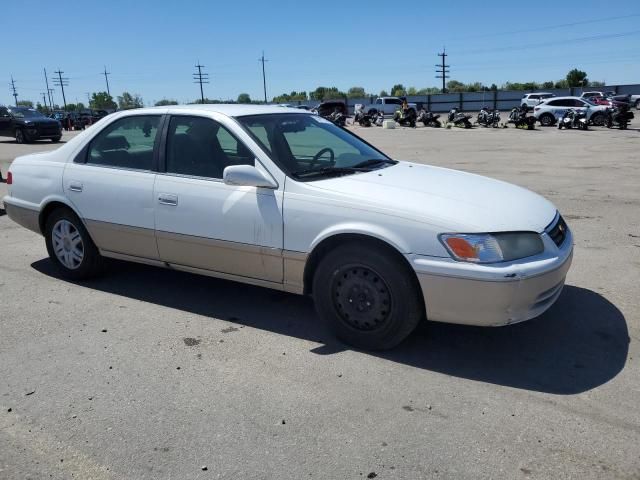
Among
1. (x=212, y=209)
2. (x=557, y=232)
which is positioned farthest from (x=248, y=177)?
(x=557, y=232)

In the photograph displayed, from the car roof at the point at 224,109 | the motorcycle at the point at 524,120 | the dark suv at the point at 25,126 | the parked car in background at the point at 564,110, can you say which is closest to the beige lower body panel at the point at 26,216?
the car roof at the point at 224,109

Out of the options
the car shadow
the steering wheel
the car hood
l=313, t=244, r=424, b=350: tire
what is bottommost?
the car shadow

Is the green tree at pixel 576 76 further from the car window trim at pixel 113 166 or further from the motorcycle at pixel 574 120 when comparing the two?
the car window trim at pixel 113 166

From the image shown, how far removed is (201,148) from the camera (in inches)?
173

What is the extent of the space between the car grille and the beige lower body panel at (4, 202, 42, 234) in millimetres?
4452

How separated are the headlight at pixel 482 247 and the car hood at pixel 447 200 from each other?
0.04 meters

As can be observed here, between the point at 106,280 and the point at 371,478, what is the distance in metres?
3.68

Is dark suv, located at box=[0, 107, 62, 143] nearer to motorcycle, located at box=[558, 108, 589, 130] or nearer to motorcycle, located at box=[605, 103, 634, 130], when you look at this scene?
motorcycle, located at box=[558, 108, 589, 130]

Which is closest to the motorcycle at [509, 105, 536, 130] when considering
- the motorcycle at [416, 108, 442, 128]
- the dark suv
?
the motorcycle at [416, 108, 442, 128]

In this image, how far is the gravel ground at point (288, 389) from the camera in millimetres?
2664

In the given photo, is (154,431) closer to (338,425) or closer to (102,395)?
(102,395)

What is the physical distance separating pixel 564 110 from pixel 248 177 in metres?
29.3

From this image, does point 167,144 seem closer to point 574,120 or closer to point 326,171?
point 326,171

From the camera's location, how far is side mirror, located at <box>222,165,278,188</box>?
386 centimetres
